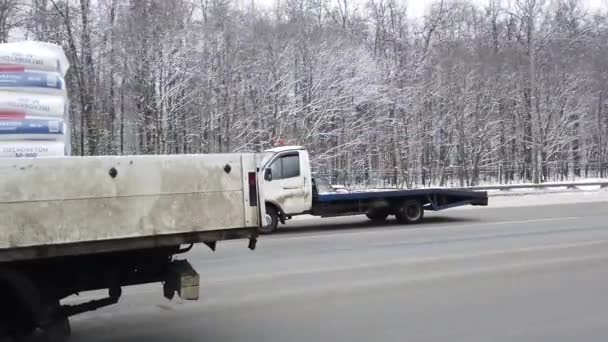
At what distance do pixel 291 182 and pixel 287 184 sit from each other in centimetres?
11

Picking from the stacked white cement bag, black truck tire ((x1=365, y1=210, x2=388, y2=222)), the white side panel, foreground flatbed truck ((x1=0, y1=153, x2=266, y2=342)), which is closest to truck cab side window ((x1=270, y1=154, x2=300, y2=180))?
black truck tire ((x1=365, y1=210, x2=388, y2=222))

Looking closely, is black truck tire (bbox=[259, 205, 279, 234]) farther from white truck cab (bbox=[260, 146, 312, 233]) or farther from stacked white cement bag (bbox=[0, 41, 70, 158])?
stacked white cement bag (bbox=[0, 41, 70, 158])

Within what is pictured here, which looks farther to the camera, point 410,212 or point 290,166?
point 410,212

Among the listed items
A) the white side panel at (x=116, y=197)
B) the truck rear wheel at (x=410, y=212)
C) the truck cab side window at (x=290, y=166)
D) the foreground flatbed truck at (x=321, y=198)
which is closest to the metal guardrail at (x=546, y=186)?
the foreground flatbed truck at (x=321, y=198)

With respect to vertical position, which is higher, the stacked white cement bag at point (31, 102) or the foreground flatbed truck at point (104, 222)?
the stacked white cement bag at point (31, 102)

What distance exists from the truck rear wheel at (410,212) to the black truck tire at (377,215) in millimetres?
538

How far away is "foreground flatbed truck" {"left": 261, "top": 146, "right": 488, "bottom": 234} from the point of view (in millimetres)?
14820

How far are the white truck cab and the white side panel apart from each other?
32.1 feet

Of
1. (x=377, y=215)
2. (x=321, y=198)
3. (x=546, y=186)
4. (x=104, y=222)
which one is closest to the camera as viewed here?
(x=104, y=222)

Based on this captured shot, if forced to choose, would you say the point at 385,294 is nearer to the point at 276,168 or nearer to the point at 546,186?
the point at 276,168

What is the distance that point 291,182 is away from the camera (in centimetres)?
1492

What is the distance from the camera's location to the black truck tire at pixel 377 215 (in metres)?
16.8

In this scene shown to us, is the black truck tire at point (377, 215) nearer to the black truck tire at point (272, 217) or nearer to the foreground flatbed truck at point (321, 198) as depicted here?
the foreground flatbed truck at point (321, 198)

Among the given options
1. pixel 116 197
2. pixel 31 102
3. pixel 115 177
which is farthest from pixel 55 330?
pixel 31 102
